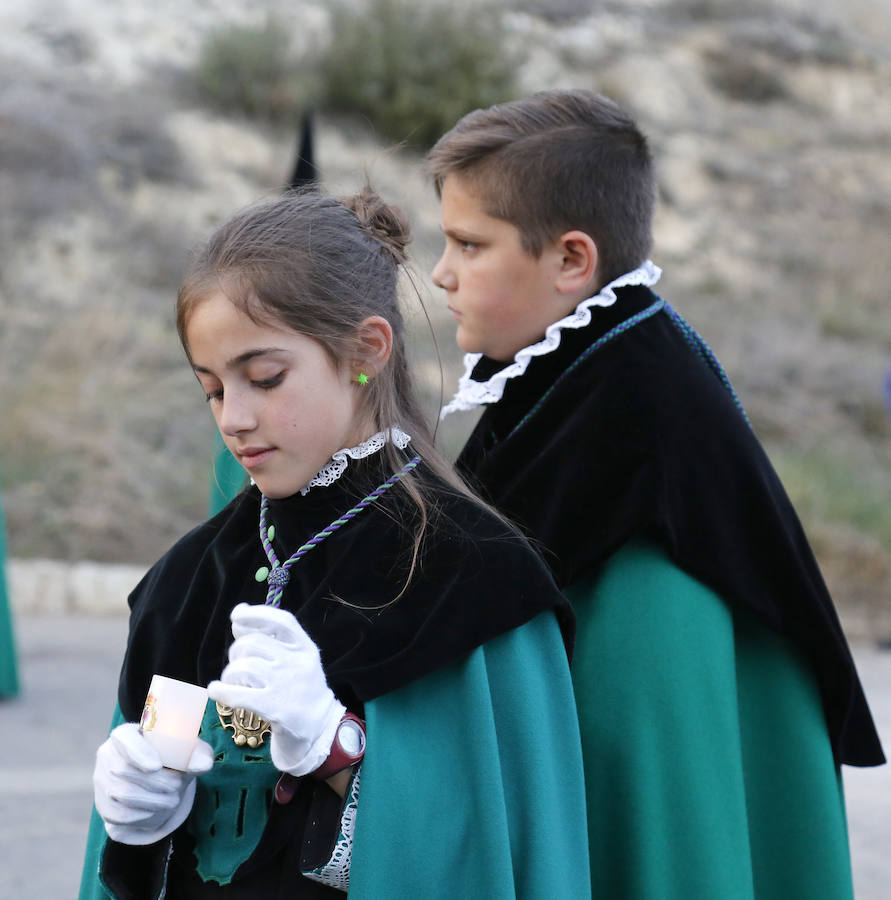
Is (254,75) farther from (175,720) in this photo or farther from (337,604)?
(175,720)

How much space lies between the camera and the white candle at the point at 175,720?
1.60 meters

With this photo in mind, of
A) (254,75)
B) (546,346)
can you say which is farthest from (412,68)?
(546,346)

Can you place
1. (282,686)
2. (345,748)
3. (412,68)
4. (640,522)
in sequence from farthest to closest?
(412,68), (640,522), (345,748), (282,686)

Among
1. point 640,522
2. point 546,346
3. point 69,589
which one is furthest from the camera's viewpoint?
point 69,589

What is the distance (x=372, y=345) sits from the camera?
185 centimetres

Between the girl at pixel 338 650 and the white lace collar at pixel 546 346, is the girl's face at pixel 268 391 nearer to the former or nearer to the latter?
the girl at pixel 338 650

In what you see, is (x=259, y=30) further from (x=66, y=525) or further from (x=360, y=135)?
(x=66, y=525)

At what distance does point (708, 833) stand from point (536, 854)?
1.73ft

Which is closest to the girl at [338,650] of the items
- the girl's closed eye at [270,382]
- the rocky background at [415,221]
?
the girl's closed eye at [270,382]

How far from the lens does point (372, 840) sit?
64.8 inches

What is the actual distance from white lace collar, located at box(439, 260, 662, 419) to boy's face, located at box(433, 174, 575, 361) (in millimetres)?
36


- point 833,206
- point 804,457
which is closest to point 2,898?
point 804,457

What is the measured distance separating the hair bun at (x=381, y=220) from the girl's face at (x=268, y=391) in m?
0.26

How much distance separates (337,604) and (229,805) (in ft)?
1.02
